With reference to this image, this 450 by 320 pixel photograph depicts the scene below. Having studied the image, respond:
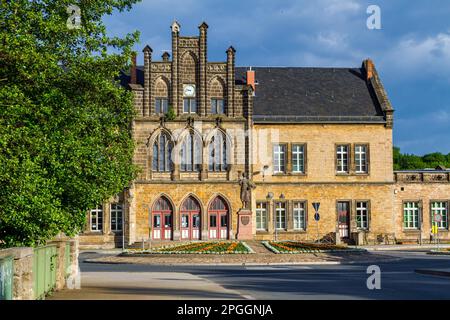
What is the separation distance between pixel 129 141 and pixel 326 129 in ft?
90.6

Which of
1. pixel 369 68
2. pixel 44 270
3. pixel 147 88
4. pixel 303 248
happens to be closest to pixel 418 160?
pixel 369 68

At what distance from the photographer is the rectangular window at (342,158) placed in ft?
173

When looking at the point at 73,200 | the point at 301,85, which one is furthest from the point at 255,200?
the point at 73,200

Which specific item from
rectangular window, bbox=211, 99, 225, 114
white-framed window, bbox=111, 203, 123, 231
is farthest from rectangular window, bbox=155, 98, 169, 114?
white-framed window, bbox=111, 203, 123, 231

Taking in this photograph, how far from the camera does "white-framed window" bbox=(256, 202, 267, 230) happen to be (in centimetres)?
5241

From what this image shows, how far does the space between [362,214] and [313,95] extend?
930 cm

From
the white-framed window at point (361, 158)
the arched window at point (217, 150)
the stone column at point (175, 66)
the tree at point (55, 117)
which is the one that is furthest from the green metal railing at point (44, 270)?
the white-framed window at point (361, 158)

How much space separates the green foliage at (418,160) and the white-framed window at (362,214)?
52.3 meters

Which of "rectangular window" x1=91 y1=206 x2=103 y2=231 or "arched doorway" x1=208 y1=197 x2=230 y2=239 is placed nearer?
"arched doorway" x1=208 y1=197 x2=230 y2=239

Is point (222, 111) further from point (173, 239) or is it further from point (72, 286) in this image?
point (72, 286)

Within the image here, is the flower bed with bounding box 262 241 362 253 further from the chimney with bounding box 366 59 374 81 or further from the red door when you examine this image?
the chimney with bounding box 366 59 374 81

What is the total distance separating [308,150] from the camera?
52.4 m

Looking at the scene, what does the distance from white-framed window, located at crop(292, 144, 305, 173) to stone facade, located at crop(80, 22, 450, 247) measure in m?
0.22

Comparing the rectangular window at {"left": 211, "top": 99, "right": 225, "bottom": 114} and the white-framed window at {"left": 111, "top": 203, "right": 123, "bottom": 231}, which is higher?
the rectangular window at {"left": 211, "top": 99, "right": 225, "bottom": 114}
